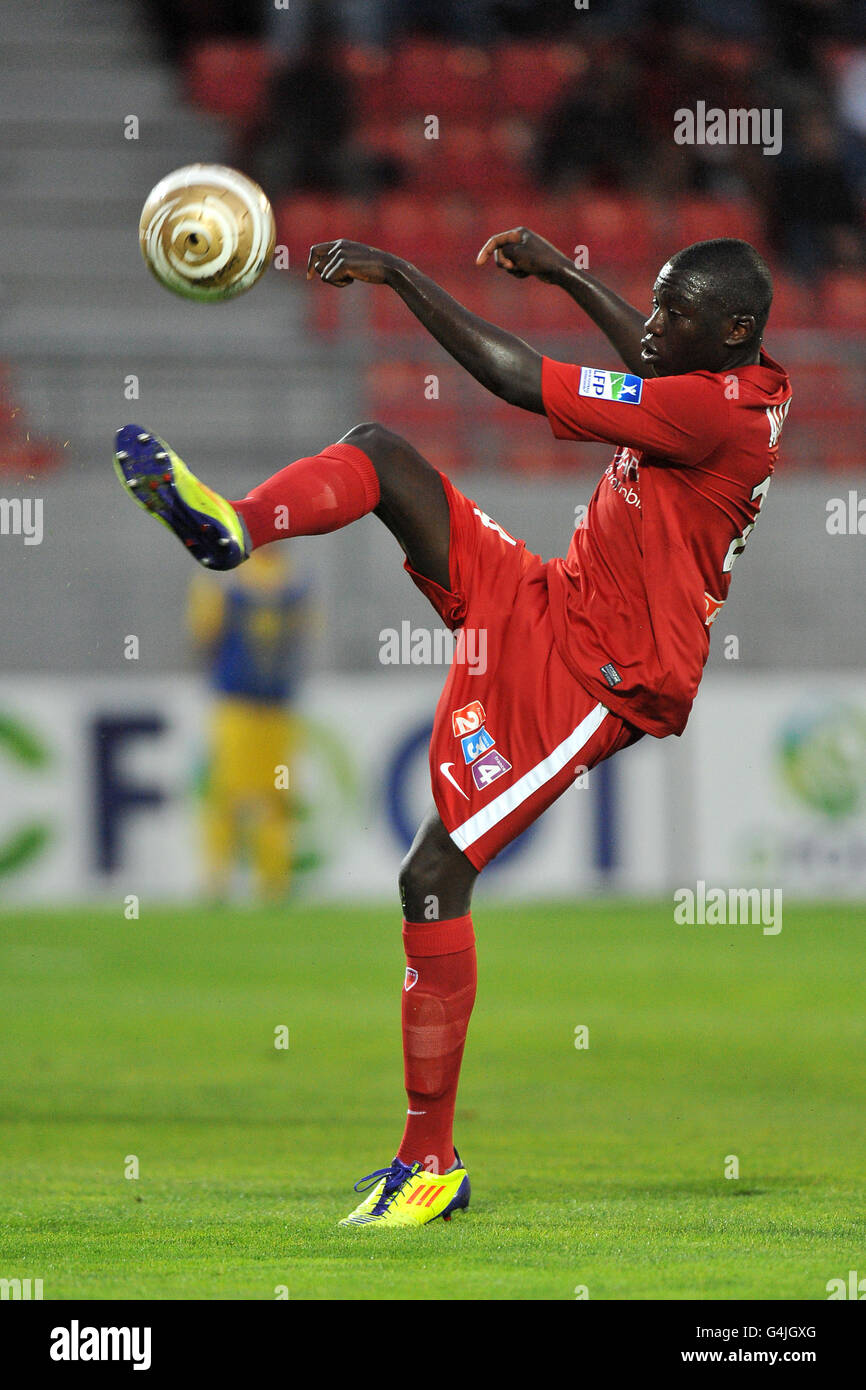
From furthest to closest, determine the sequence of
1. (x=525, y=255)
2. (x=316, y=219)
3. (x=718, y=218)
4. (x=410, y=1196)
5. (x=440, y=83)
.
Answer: (x=440, y=83)
(x=718, y=218)
(x=316, y=219)
(x=525, y=255)
(x=410, y=1196)

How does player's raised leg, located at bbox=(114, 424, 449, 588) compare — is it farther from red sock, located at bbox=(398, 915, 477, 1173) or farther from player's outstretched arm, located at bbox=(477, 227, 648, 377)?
red sock, located at bbox=(398, 915, 477, 1173)

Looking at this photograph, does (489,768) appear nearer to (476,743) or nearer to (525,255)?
(476,743)

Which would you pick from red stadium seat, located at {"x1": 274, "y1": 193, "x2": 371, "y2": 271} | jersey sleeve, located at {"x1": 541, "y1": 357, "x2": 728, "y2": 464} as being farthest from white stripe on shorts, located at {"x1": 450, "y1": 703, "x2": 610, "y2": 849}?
red stadium seat, located at {"x1": 274, "y1": 193, "x2": 371, "y2": 271}

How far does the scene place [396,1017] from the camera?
7.43 meters

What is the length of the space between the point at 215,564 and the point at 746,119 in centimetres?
1320

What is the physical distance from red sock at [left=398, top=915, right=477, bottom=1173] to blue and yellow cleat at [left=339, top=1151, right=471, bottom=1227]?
0.05m

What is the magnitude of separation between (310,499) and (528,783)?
33.5 inches

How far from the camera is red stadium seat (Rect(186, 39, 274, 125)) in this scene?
1611cm

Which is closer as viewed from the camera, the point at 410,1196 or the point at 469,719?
the point at 410,1196

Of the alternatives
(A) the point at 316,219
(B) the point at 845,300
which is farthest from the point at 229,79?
(B) the point at 845,300

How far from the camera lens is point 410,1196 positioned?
396 centimetres

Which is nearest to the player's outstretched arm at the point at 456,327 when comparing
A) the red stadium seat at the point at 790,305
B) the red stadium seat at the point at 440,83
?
the red stadium seat at the point at 790,305

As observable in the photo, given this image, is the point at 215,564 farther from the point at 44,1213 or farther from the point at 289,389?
the point at 289,389

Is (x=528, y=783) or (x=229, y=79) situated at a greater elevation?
(x=229, y=79)
